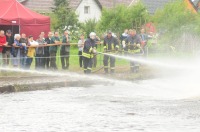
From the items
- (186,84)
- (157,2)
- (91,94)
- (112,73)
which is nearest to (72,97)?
(91,94)

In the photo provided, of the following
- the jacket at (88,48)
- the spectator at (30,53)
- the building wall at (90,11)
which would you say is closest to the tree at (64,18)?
the building wall at (90,11)

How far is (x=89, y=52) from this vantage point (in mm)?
24781

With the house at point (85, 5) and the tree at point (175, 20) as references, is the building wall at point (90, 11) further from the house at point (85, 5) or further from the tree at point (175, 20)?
the tree at point (175, 20)

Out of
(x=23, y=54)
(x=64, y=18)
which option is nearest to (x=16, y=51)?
(x=23, y=54)

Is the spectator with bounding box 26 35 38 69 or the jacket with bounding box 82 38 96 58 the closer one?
the jacket with bounding box 82 38 96 58

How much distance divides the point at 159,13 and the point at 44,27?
272 inches

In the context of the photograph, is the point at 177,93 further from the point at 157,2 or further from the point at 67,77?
the point at 157,2

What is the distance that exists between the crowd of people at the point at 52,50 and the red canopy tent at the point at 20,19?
13.8 feet

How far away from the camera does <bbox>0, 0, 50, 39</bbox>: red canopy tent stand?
99.8 ft

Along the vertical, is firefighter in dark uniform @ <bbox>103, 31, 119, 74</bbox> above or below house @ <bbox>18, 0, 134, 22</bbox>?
below

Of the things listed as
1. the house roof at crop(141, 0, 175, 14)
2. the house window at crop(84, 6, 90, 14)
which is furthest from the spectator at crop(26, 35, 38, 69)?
the house window at crop(84, 6, 90, 14)

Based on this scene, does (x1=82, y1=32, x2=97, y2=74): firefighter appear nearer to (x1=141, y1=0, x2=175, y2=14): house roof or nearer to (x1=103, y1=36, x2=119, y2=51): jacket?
(x1=103, y1=36, x2=119, y2=51): jacket

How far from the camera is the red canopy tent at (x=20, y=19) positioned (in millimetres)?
30406

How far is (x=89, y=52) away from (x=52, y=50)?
219cm
